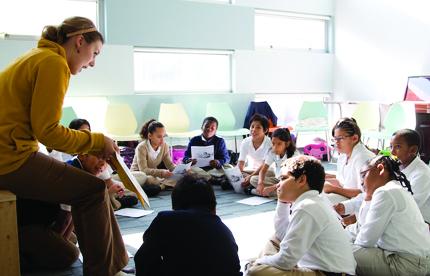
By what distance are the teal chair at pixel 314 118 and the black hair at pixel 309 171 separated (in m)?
4.57

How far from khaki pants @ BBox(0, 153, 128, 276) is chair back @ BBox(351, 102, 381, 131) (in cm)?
483

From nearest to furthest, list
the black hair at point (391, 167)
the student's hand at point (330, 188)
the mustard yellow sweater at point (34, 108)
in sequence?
the mustard yellow sweater at point (34, 108), the black hair at point (391, 167), the student's hand at point (330, 188)

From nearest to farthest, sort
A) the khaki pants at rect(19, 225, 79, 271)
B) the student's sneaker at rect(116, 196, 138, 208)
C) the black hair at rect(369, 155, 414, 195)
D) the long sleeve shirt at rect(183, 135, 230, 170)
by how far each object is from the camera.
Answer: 1. the black hair at rect(369, 155, 414, 195)
2. the khaki pants at rect(19, 225, 79, 271)
3. the student's sneaker at rect(116, 196, 138, 208)
4. the long sleeve shirt at rect(183, 135, 230, 170)

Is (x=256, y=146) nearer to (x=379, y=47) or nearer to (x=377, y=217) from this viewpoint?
(x=377, y=217)

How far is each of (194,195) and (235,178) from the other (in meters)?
2.83

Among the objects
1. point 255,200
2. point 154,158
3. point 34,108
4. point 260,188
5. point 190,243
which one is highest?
point 34,108

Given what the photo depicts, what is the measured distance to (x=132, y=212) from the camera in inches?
142

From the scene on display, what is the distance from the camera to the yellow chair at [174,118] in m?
5.82

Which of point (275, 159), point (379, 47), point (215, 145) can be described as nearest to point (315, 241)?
point (275, 159)

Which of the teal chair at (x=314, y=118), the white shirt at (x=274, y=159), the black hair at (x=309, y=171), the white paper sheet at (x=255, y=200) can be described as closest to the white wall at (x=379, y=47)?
the teal chair at (x=314, y=118)

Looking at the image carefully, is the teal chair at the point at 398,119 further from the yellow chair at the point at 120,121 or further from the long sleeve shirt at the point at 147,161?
the yellow chair at the point at 120,121

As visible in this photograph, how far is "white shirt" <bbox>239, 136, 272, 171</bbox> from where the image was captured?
445 centimetres

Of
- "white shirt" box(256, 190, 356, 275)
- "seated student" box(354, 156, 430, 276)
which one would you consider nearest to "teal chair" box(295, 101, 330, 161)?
"seated student" box(354, 156, 430, 276)

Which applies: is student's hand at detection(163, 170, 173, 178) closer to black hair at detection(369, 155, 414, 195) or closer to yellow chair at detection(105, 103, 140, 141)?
yellow chair at detection(105, 103, 140, 141)
